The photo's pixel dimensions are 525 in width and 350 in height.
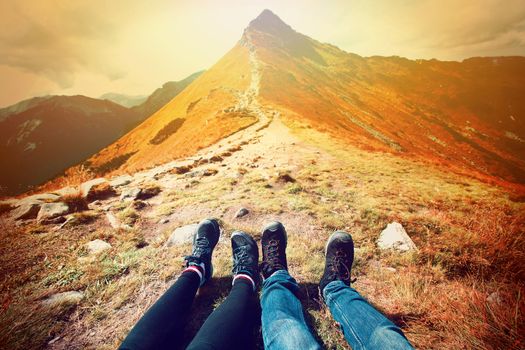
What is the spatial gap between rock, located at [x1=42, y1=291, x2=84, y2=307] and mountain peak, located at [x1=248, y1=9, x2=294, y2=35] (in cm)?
8130

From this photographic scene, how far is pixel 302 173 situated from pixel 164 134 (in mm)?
28839

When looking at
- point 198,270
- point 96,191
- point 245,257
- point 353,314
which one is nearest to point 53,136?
point 96,191

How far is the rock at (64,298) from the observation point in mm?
2592

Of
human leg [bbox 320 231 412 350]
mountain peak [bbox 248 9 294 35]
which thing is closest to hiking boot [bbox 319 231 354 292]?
human leg [bbox 320 231 412 350]

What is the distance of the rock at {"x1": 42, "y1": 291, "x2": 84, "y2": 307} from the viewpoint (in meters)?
2.59

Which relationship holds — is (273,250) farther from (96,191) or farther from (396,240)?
(96,191)

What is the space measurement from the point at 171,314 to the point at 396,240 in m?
3.39

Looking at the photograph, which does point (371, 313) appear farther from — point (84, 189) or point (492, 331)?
point (84, 189)

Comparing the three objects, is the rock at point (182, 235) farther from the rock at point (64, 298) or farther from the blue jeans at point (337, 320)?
the blue jeans at point (337, 320)

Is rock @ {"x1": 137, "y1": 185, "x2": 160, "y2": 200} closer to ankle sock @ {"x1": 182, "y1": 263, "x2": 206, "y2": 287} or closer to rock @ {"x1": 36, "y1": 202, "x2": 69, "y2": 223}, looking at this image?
rock @ {"x1": 36, "y1": 202, "x2": 69, "y2": 223}

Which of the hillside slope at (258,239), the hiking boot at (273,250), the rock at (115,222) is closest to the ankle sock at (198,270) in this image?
the hillside slope at (258,239)

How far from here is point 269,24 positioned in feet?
257

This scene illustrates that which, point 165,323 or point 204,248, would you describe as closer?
point 165,323

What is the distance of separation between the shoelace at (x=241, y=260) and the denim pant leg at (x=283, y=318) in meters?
0.38
